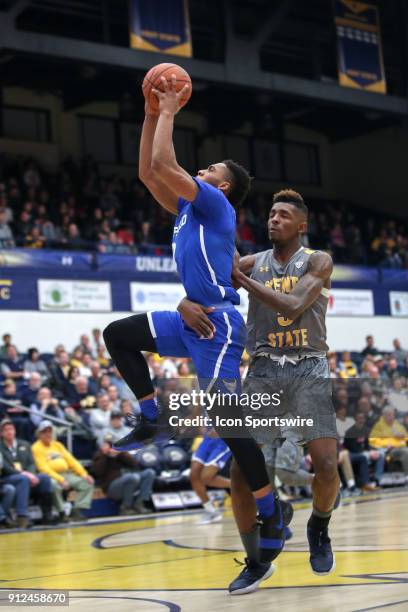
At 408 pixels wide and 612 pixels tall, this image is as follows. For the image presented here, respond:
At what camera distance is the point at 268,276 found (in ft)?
21.1

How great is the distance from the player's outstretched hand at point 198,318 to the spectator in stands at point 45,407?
9446mm

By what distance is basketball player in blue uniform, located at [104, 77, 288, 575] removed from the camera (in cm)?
579

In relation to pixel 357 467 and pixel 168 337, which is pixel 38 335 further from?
pixel 168 337

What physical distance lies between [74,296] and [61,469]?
715 cm

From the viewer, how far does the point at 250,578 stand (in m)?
6.01

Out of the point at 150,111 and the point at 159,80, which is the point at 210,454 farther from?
the point at 159,80

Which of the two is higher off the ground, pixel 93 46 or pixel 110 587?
pixel 93 46

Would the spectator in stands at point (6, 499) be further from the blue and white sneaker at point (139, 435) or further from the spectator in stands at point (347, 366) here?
the spectator in stands at point (347, 366)

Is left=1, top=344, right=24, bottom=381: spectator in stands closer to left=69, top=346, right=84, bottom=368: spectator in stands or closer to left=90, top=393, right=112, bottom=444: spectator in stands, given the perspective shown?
left=69, top=346, right=84, bottom=368: spectator in stands

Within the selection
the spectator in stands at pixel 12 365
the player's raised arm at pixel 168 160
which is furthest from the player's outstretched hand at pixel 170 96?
the spectator in stands at pixel 12 365

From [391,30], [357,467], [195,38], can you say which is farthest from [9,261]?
[391,30]

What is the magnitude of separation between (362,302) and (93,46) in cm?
910

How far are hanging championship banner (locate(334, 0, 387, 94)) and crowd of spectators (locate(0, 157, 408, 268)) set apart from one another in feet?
14.2

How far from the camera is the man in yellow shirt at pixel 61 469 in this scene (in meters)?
13.8
